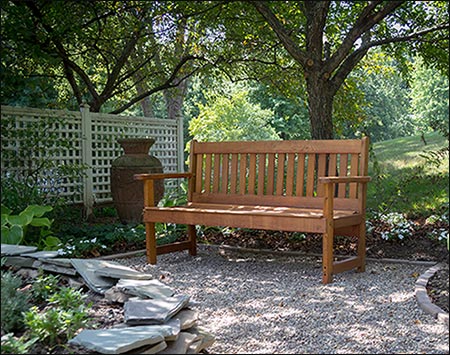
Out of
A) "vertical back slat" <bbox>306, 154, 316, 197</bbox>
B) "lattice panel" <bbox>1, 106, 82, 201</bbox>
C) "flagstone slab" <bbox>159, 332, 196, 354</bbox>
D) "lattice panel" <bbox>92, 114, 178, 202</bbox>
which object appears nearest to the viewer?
"flagstone slab" <bbox>159, 332, 196, 354</bbox>

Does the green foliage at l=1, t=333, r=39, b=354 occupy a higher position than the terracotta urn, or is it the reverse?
the terracotta urn

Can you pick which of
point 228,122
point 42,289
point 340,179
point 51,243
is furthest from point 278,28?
point 228,122

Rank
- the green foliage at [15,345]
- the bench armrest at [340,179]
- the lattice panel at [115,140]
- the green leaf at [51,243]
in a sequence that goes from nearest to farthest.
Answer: the green foliage at [15,345] < the bench armrest at [340,179] < the green leaf at [51,243] < the lattice panel at [115,140]

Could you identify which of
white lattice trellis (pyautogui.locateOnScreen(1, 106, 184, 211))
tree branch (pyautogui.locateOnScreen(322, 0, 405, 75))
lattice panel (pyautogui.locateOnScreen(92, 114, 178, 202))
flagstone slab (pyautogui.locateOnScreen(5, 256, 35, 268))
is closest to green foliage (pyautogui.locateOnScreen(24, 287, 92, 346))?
flagstone slab (pyautogui.locateOnScreen(5, 256, 35, 268))

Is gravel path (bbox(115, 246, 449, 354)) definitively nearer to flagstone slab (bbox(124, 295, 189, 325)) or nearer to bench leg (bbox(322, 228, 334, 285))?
bench leg (bbox(322, 228, 334, 285))

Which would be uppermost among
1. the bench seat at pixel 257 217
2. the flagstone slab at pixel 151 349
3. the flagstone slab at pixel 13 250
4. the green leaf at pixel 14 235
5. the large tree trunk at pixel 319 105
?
the large tree trunk at pixel 319 105

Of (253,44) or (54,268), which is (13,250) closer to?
(54,268)

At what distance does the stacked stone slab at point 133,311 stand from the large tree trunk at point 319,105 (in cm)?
273

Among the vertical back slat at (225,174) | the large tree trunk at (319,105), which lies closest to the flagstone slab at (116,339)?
the vertical back slat at (225,174)

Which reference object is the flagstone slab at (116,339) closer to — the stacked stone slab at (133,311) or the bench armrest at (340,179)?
the stacked stone slab at (133,311)

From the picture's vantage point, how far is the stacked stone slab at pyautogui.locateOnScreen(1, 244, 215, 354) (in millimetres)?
2252

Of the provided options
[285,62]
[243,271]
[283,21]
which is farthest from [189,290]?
[285,62]

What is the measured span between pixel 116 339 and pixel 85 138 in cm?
520

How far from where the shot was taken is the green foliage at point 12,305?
8.06 feet
